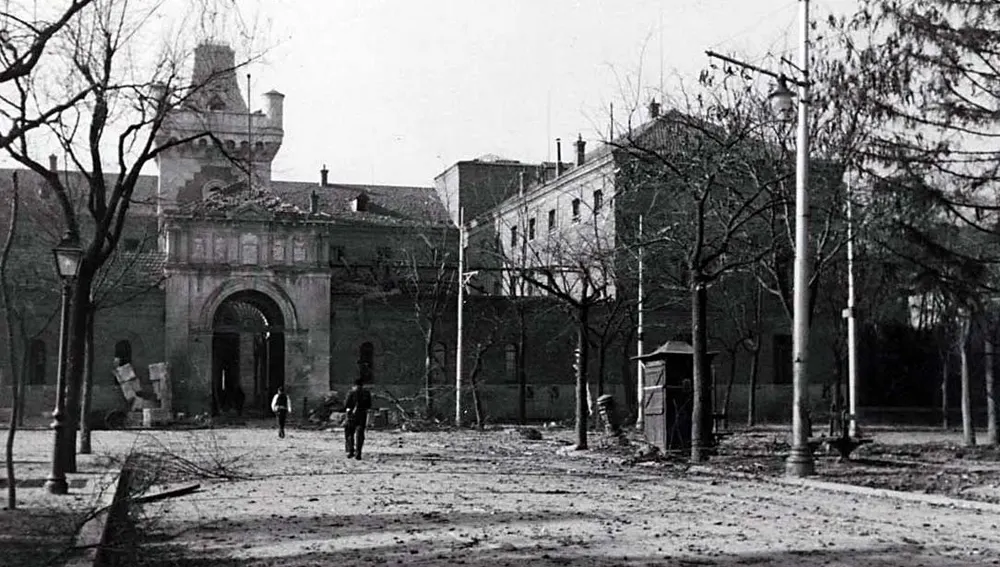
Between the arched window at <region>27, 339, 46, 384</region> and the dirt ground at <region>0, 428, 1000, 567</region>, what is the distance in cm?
2858

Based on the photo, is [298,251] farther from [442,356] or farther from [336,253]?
[336,253]

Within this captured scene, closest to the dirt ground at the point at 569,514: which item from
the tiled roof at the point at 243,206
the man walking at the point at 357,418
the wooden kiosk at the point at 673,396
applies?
the man walking at the point at 357,418

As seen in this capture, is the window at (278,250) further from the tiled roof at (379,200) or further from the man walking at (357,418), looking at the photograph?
the man walking at (357,418)

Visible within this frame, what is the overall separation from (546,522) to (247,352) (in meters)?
58.6

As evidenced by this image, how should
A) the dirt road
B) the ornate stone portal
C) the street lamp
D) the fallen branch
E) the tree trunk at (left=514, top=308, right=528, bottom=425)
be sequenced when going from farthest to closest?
the tree trunk at (left=514, top=308, right=528, bottom=425)
the ornate stone portal
the street lamp
the fallen branch
the dirt road

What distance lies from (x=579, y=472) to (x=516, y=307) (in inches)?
→ 1307

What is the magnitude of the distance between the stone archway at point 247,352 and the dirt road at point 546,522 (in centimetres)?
3190

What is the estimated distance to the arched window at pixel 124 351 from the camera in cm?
5325

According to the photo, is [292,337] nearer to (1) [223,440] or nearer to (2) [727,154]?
(1) [223,440]

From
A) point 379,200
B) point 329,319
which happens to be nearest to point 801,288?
point 329,319

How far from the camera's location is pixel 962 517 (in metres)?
14.3

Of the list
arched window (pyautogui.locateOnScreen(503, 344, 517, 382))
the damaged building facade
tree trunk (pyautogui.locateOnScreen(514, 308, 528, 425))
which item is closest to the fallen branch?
the damaged building facade

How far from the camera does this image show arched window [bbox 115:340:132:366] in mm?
53250

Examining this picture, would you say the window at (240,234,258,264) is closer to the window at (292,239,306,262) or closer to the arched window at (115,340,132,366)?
the window at (292,239,306,262)
